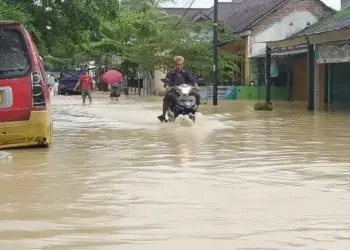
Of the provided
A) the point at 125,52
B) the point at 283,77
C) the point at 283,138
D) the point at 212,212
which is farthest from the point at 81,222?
the point at 125,52

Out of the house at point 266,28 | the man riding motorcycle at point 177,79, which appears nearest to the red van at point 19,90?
the man riding motorcycle at point 177,79

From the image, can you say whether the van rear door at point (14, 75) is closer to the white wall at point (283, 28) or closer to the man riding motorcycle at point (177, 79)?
the man riding motorcycle at point (177, 79)

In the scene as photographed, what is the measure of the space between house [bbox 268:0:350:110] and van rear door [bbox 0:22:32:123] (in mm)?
11223

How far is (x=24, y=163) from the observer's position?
8.84m

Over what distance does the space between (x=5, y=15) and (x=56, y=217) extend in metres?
9.97

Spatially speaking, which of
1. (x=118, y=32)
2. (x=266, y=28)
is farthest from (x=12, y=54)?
(x=118, y=32)

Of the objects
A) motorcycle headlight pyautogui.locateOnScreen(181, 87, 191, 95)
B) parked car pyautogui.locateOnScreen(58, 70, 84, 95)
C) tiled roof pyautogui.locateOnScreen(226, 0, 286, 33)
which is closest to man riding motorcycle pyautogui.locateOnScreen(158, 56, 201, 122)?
motorcycle headlight pyautogui.locateOnScreen(181, 87, 191, 95)

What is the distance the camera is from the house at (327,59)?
21.0 metres

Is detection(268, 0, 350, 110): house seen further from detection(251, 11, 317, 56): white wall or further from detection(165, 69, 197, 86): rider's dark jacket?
detection(251, 11, 317, 56): white wall

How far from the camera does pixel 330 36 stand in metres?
20.4

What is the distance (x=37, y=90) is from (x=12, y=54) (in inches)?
21.9

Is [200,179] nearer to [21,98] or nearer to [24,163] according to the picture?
[24,163]

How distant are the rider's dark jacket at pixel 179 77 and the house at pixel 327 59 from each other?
5611mm

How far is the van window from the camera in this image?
9.72 m
